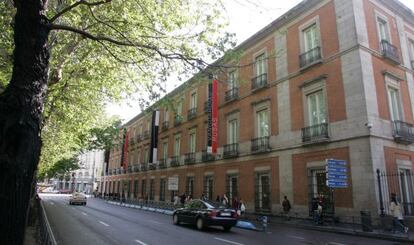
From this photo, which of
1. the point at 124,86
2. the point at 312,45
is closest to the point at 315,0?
the point at 312,45

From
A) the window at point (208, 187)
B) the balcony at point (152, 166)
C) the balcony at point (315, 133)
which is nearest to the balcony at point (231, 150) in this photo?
the window at point (208, 187)

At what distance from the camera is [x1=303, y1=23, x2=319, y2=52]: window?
2078cm

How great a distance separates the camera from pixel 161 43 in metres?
8.60

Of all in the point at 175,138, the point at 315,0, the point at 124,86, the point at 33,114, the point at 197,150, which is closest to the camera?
the point at 33,114

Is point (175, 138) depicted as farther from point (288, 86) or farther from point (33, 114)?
point (33, 114)

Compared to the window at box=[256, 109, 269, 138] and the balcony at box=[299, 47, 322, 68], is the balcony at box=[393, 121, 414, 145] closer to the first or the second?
the balcony at box=[299, 47, 322, 68]

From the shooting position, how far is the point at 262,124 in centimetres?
2428

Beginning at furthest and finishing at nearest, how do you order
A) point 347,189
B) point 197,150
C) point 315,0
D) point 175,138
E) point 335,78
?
point 175,138 < point 197,150 < point 315,0 < point 335,78 < point 347,189

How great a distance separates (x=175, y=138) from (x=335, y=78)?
22078 mm

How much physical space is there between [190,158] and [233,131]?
7176mm

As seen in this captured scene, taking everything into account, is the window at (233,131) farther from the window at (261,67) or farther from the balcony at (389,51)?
the balcony at (389,51)

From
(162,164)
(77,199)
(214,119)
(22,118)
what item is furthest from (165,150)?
(22,118)

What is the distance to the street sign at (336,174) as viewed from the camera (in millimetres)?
15820

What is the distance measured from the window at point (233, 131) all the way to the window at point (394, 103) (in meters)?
11.2
